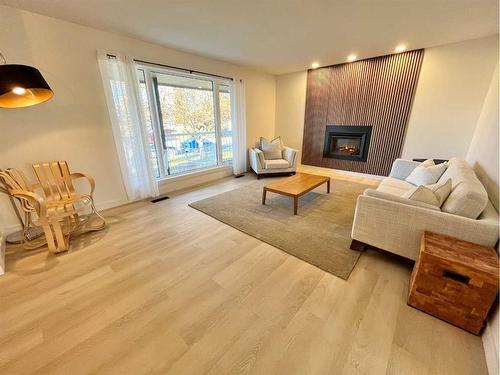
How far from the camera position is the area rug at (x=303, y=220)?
2062 mm

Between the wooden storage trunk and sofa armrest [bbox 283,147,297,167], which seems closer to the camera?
the wooden storage trunk

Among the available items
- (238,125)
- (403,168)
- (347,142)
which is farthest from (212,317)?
(347,142)

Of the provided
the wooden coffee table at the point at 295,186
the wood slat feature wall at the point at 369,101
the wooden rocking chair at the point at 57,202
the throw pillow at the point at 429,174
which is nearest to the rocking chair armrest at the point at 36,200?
the wooden rocking chair at the point at 57,202

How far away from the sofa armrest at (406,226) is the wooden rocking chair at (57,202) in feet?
9.60

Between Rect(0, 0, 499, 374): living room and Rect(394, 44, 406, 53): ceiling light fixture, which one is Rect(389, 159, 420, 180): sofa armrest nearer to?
Rect(0, 0, 499, 374): living room

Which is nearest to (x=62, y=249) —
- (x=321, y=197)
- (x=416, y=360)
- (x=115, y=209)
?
(x=115, y=209)

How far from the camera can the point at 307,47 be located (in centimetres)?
344

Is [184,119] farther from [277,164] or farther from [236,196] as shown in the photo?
[277,164]

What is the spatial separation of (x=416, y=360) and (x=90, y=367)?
5.97 ft

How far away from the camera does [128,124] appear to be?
3.11 metres

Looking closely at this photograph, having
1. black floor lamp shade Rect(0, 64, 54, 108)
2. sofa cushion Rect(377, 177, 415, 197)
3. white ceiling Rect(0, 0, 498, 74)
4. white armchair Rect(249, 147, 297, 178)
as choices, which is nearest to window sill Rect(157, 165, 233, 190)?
white armchair Rect(249, 147, 297, 178)

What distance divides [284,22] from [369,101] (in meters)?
2.73

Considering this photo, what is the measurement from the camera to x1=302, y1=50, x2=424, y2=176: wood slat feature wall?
3898 mm

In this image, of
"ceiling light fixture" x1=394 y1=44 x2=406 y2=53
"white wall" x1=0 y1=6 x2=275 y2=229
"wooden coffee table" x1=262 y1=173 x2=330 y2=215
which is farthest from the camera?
"ceiling light fixture" x1=394 y1=44 x2=406 y2=53
